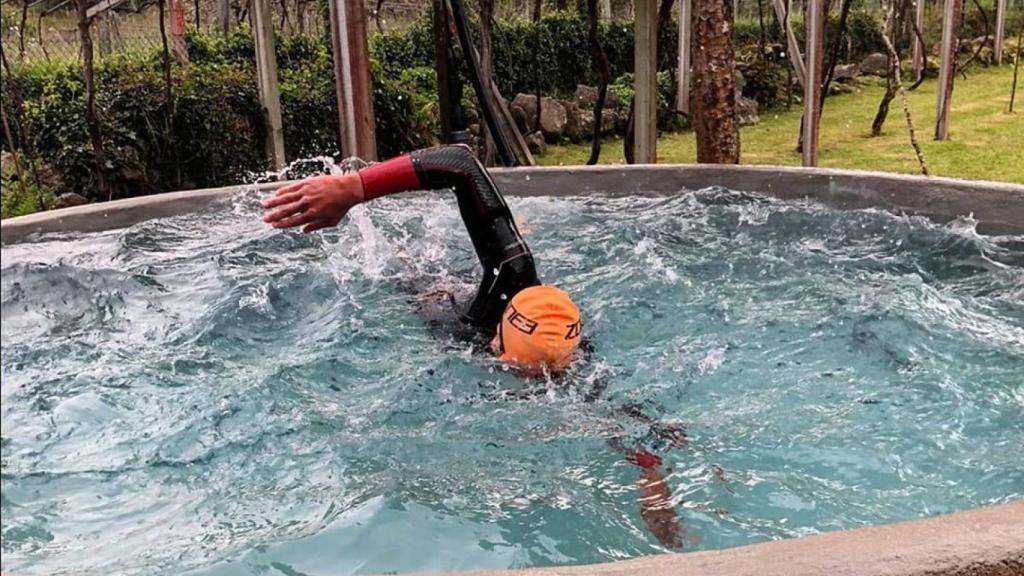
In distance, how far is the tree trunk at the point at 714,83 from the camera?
18.2 feet

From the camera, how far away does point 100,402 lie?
2.56m

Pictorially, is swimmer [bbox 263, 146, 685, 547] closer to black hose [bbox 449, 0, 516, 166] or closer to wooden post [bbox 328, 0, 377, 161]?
black hose [bbox 449, 0, 516, 166]

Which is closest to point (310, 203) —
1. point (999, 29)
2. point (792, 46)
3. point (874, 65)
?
point (792, 46)

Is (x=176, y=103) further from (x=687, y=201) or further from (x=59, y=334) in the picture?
(x=59, y=334)

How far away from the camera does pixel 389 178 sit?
2.58 m

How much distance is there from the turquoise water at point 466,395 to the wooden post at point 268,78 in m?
1.91

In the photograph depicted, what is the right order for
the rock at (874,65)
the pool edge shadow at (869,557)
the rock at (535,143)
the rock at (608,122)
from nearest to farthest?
the pool edge shadow at (869,557) → the rock at (535,143) → the rock at (608,122) → the rock at (874,65)

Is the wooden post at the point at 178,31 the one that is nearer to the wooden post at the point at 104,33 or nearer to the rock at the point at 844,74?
the wooden post at the point at 104,33

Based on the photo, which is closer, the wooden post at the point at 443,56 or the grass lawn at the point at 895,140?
the wooden post at the point at 443,56

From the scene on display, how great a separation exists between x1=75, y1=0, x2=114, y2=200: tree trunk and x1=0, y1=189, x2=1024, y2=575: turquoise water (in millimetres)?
1343

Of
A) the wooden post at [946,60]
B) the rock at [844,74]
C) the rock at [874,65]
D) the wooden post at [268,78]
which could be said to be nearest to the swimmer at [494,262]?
the wooden post at [268,78]

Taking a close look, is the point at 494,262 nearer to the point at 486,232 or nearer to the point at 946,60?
the point at 486,232

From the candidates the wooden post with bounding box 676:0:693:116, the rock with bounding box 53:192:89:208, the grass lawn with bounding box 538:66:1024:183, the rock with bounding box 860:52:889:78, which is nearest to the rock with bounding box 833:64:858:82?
the rock with bounding box 860:52:889:78

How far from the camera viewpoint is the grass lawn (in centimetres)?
723
